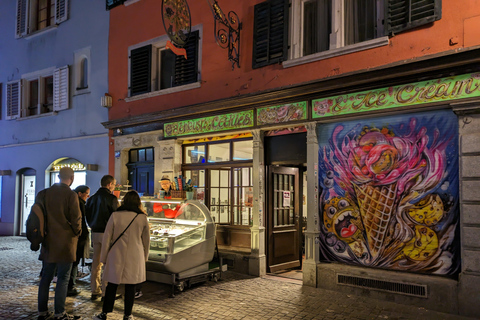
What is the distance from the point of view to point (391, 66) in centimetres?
658

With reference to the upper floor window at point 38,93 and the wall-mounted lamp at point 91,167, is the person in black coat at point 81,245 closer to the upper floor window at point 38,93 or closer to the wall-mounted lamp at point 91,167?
the wall-mounted lamp at point 91,167

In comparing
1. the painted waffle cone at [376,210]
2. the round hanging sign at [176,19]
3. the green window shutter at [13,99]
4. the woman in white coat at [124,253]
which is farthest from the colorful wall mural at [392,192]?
the green window shutter at [13,99]

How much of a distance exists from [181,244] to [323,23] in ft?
16.8

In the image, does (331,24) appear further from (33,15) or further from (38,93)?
(33,15)

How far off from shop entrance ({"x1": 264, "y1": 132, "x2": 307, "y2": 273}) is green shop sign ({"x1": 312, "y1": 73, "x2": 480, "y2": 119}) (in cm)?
95

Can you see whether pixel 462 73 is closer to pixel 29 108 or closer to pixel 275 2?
pixel 275 2

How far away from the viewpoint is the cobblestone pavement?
5902 millimetres

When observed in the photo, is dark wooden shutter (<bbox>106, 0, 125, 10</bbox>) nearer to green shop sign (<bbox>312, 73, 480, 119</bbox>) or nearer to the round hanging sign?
the round hanging sign

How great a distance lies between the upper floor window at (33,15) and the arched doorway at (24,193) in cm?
497

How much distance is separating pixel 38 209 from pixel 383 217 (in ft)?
17.6

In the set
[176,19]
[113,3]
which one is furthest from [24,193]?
[176,19]

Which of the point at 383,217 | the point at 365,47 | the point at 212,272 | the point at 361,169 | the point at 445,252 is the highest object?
the point at 365,47

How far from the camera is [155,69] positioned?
36.2ft

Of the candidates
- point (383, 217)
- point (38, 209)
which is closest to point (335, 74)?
point (383, 217)
